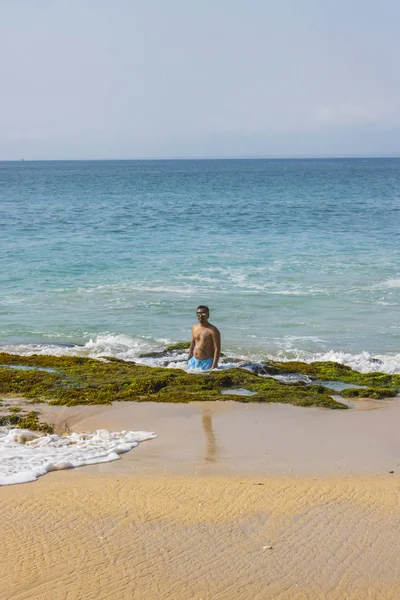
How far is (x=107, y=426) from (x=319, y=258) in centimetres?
1818

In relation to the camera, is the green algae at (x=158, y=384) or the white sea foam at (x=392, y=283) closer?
the green algae at (x=158, y=384)

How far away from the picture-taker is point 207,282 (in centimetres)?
2211

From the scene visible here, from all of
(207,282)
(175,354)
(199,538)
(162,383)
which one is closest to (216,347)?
(162,383)

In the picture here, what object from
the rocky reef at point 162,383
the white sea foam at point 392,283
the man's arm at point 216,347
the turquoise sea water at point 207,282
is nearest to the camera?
the rocky reef at point 162,383

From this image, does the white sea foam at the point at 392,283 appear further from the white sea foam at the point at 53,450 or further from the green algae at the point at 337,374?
the white sea foam at the point at 53,450

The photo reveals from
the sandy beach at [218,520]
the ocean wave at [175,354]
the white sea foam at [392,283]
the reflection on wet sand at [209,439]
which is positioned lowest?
the ocean wave at [175,354]

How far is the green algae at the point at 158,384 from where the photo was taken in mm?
10547

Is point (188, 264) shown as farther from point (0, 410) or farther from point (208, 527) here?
point (208, 527)

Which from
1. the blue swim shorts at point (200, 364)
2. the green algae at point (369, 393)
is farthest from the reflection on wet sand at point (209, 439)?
the blue swim shorts at point (200, 364)

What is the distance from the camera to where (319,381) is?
11945 mm

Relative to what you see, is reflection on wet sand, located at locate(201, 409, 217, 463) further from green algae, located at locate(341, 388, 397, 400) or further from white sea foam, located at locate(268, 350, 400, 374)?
white sea foam, located at locate(268, 350, 400, 374)

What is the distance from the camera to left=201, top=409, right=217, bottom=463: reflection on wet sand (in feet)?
27.0

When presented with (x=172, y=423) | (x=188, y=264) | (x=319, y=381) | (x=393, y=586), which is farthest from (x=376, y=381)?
(x=188, y=264)

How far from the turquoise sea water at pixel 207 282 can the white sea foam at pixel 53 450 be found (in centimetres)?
563
